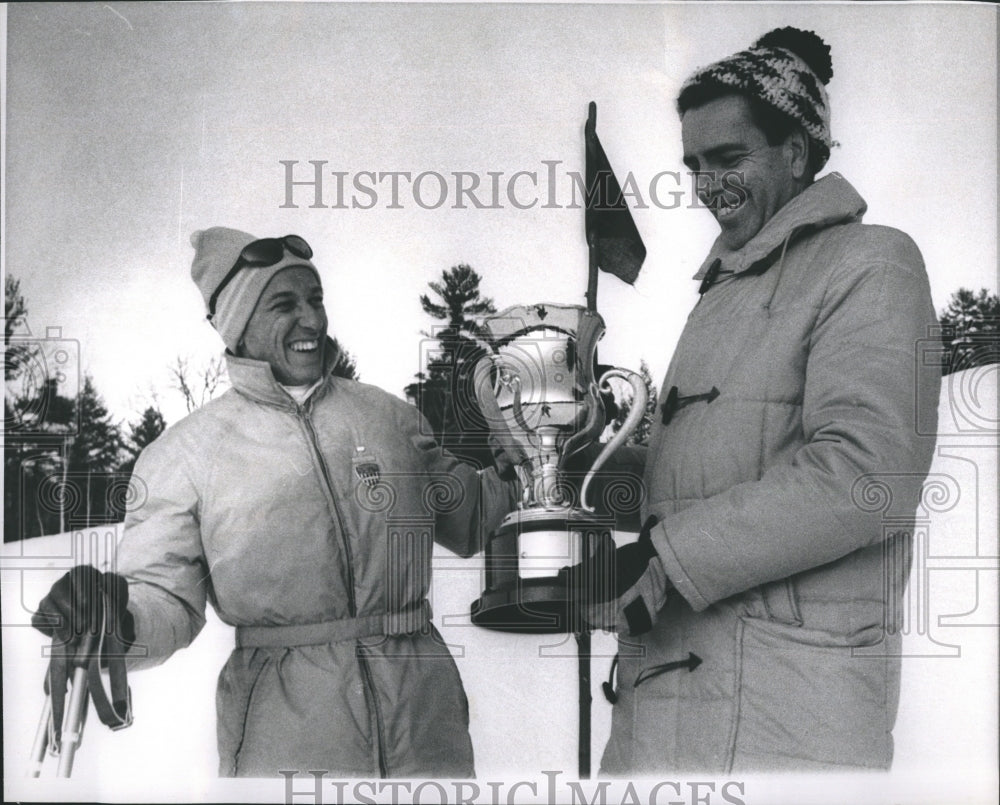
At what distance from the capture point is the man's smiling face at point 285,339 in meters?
4.23

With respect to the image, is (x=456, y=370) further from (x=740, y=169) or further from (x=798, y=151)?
(x=798, y=151)

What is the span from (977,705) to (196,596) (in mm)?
1945

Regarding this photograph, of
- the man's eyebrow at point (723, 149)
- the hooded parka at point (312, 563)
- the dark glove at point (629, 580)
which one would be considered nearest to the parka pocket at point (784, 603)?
the dark glove at point (629, 580)

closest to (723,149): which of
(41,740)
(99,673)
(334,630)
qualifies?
(334,630)

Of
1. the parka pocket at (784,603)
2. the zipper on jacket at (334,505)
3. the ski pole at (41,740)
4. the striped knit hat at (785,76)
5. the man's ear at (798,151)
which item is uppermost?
the striped knit hat at (785,76)

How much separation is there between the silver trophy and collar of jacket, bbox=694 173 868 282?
39cm

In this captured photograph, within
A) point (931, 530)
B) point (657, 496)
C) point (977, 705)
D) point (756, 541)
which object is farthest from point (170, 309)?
point (977, 705)

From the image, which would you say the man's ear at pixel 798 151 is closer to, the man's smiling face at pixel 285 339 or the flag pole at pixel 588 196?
the flag pole at pixel 588 196

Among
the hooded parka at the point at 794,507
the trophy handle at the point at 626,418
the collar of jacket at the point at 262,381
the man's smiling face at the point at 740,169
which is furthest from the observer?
the collar of jacket at the point at 262,381

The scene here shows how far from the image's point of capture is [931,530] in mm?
4164

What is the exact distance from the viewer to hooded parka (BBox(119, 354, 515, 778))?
13.4ft

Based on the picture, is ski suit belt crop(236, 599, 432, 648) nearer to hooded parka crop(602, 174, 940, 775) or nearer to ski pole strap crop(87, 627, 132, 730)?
ski pole strap crop(87, 627, 132, 730)

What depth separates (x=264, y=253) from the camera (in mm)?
Answer: 4285

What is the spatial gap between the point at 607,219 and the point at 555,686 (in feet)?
3.91
